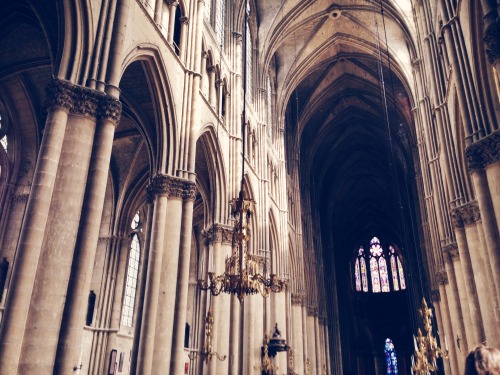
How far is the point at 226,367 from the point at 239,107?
9471mm

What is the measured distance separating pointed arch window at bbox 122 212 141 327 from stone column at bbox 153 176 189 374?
8928 millimetres

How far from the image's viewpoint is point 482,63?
9703 millimetres

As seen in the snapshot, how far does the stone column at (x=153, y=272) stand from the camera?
979cm

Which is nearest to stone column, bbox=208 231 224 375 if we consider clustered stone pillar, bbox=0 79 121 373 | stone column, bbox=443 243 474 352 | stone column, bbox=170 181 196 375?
stone column, bbox=170 181 196 375

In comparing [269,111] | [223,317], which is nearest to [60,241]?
[223,317]

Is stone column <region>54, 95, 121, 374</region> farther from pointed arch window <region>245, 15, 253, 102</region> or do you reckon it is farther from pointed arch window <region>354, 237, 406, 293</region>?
pointed arch window <region>354, 237, 406, 293</region>

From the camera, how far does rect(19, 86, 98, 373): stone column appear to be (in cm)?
661

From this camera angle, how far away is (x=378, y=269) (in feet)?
149

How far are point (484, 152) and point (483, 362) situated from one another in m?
8.59

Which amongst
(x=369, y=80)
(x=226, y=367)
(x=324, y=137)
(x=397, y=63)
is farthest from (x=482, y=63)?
(x=324, y=137)

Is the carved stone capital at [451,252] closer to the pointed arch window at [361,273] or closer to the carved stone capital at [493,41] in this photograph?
the carved stone capital at [493,41]

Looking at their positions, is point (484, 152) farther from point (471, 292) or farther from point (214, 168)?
point (214, 168)

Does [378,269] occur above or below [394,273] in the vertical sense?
above

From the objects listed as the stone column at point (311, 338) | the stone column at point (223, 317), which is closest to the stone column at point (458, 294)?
the stone column at point (223, 317)
